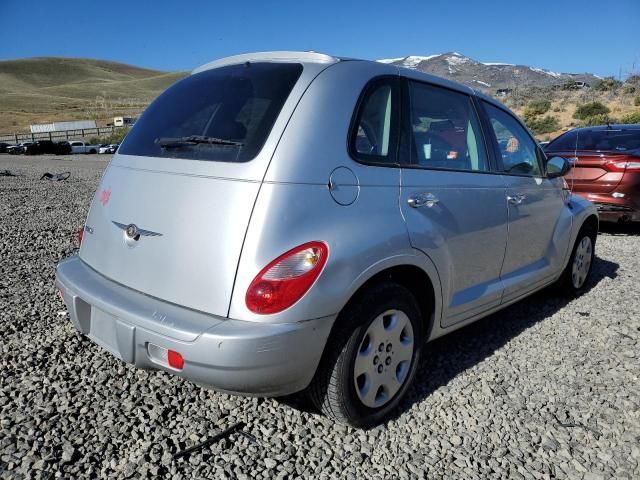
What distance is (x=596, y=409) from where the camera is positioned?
281cm

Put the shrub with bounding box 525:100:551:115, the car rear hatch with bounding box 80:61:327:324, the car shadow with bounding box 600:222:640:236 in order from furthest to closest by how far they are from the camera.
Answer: the shrub with bounding box 525:100:551:115 < the car shadow with bounding box 600:222:640:236 < the car rear hatch with bounding box 80:61:327:324

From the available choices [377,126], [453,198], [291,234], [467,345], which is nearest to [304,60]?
[377,126]

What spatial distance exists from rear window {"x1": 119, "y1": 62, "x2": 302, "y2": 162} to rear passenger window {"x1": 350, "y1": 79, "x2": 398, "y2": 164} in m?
0.37

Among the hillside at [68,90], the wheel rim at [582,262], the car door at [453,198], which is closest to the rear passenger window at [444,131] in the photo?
the car door at [453,198]

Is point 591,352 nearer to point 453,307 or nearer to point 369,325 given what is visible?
point 453,307

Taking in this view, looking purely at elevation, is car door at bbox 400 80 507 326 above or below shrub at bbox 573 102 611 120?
below

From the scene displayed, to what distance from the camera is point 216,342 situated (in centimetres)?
198

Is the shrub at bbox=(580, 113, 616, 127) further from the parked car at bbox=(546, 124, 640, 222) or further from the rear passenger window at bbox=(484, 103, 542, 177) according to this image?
the rear passenger window at bbox=(484, 103, 542, 177)

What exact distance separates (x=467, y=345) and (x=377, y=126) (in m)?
1.85

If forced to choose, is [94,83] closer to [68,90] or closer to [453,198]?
[68,90]

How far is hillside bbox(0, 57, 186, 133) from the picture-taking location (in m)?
74.7

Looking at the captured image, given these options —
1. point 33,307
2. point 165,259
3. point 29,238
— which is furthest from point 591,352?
point 29,238

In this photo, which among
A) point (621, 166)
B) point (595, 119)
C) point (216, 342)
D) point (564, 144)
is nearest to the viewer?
point (216, 342)

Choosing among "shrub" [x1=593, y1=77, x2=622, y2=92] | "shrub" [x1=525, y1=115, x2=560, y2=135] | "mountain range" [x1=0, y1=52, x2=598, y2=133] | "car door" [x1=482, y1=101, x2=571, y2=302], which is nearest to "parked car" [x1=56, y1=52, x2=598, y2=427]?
"car door" [x1=482, y1=101, x2=571, y2=302]
